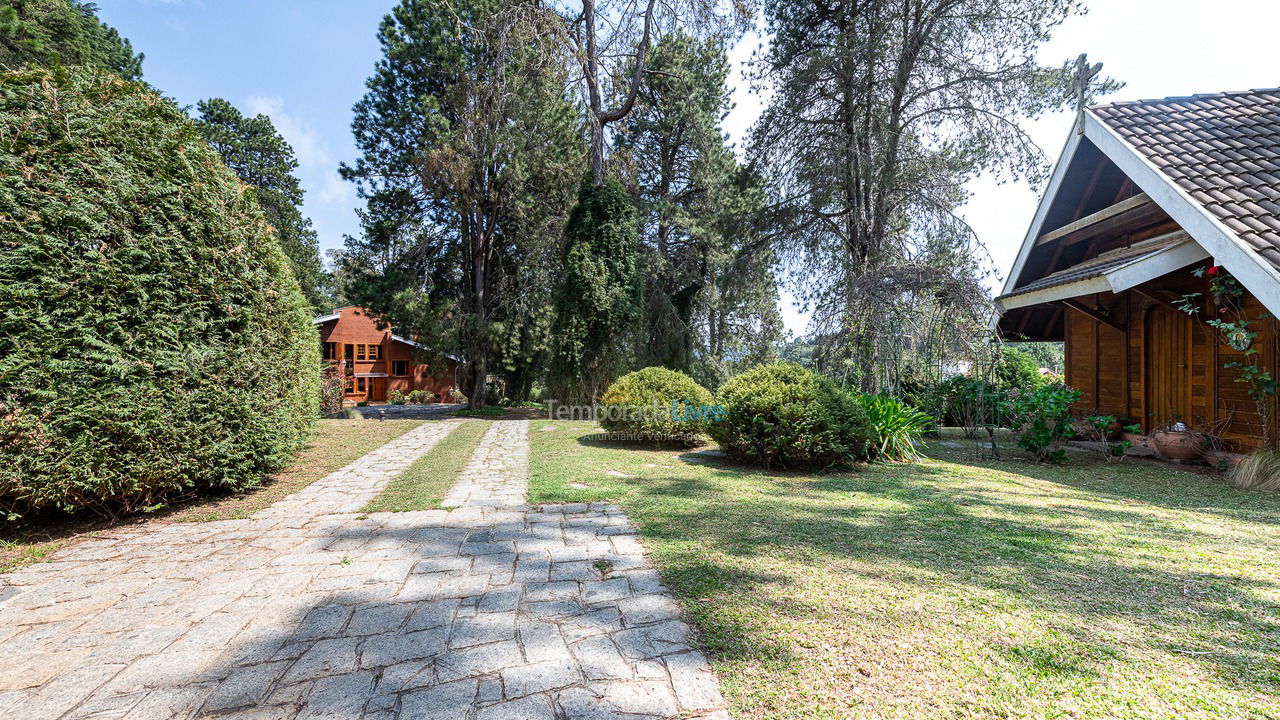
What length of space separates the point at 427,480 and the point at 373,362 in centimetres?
2757

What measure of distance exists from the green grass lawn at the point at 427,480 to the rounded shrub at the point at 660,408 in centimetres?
263

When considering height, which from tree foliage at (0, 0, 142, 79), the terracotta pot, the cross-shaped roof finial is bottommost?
the terracotta pot

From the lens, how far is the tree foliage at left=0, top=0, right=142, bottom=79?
35.2 feet

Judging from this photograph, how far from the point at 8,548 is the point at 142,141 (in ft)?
10.8

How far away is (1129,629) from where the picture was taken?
7.25 feet

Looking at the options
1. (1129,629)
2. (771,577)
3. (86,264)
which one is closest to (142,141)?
(86,264)

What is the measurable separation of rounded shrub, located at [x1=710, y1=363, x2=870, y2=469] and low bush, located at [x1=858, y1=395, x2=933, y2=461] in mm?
333

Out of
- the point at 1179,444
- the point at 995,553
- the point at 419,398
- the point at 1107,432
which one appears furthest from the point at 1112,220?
the point at 419,398

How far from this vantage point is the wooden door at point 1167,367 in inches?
277

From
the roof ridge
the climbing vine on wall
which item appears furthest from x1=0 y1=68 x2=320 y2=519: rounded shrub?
the roof ridge

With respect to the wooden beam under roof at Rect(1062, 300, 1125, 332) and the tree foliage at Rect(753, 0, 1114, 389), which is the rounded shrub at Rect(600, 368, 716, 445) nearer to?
the tree foliage at Rect(753, 0, 1114, 389)

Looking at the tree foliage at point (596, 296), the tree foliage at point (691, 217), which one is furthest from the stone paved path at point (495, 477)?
the tree foliage at point (691, 217)

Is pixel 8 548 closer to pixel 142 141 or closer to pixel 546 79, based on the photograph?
pixel 142 141

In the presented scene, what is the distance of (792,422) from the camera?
20.2ft
